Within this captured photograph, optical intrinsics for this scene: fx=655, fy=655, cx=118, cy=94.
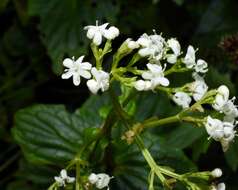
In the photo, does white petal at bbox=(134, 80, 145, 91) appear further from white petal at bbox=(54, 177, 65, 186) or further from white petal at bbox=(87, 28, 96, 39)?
white petal at bbox=(54, 177, 65, 186)

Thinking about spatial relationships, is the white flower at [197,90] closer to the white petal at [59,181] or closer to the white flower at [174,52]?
the white flower at [174,52]

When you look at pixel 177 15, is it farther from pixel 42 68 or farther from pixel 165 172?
pixel 165 172

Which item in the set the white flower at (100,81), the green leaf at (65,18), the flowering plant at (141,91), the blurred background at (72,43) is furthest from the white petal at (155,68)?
the green leaf at (65,18)

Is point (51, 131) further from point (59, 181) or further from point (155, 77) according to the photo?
point (155, 77)

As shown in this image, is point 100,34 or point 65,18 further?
point 65,18

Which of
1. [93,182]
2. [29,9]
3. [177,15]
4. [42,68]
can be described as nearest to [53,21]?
[29,9]

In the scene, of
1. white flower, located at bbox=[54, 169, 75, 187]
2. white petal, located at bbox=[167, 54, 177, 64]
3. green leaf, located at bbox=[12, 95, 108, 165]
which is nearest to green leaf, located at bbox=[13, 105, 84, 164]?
green leaf, located at bbox=[12, 95, 108, 165]

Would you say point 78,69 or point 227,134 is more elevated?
point 78,69

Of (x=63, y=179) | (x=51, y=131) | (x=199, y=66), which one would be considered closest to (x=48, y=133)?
(x=51, y=131)
